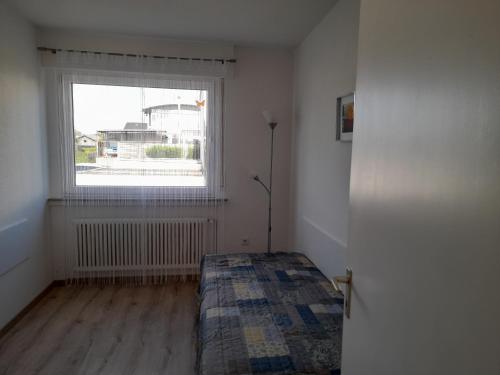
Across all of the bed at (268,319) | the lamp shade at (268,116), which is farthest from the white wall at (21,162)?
the lamp shade at (268,116)

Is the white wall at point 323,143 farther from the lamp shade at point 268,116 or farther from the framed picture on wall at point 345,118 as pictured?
the lamp shade at point 268,116

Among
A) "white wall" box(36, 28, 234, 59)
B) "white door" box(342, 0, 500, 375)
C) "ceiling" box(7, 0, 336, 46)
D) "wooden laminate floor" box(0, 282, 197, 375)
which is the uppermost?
"ceiling" box(7, 0, 336, 46)

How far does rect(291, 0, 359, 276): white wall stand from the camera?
2381 millimetres

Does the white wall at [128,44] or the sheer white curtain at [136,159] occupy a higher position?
the white wall at [128,44]

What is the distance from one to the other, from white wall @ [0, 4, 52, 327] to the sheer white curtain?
0.23 m

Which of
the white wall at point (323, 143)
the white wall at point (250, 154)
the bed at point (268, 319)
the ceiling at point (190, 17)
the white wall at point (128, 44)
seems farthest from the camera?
the white wall at point (250, 154)

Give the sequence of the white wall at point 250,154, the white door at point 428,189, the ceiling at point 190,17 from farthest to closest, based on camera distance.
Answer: the white wall at point 250,154 < the ceiling at point 190,17 < the white door at point 428,189

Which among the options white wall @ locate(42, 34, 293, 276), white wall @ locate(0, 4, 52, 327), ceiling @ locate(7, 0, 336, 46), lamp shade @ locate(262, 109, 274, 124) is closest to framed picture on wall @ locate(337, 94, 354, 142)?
ceiling @ locate(7, 0, 336, 46)

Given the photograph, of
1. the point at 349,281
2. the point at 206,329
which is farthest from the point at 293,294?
the point at 349,281

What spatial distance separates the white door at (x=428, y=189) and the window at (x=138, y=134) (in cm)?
270

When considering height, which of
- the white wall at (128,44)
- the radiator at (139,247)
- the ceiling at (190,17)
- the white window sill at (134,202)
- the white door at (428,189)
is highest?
the ceiling at (190,17)

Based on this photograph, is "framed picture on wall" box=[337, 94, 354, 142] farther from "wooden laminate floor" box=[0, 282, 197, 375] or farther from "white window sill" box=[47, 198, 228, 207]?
"wooden laminate floor" box=[0, 282, 197, 375]

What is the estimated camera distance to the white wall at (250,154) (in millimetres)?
3535

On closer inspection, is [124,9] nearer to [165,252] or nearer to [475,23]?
[165,252]
